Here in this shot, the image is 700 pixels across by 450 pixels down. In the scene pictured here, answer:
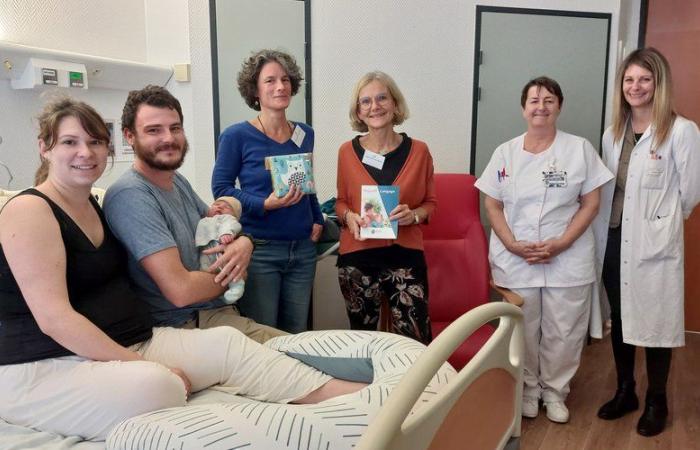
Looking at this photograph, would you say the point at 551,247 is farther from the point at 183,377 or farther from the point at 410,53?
the point at 183,377

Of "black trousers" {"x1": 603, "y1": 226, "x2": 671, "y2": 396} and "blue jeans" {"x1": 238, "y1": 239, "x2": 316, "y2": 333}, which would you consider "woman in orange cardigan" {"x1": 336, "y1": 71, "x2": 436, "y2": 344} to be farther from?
"black trousers" {"x1": 603, "y1": 226, "x2": 671, "y2": 396}

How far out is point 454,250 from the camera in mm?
2980

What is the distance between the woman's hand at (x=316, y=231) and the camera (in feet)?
8.41

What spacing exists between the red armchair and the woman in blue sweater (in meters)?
0.82

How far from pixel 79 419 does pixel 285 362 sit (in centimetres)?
60

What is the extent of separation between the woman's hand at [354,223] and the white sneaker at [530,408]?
1.26 meters

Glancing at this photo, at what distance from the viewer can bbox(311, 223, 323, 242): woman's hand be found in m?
2.56

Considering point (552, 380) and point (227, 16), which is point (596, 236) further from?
point (227, 16)

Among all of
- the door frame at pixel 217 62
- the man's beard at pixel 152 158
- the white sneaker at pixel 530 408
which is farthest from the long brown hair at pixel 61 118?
the white sneaker at pixel 530 408

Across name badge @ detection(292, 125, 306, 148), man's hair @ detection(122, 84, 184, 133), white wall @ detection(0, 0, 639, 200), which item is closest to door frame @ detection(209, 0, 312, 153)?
white wall @ detection(0, 0, 639, 200)

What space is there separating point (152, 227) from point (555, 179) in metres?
1.82

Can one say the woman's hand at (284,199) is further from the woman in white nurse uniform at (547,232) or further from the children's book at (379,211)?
the woman in white nurse uniform at (547,232)

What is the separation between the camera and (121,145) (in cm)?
317

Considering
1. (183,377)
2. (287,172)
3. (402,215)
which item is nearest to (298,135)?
(287,172)
